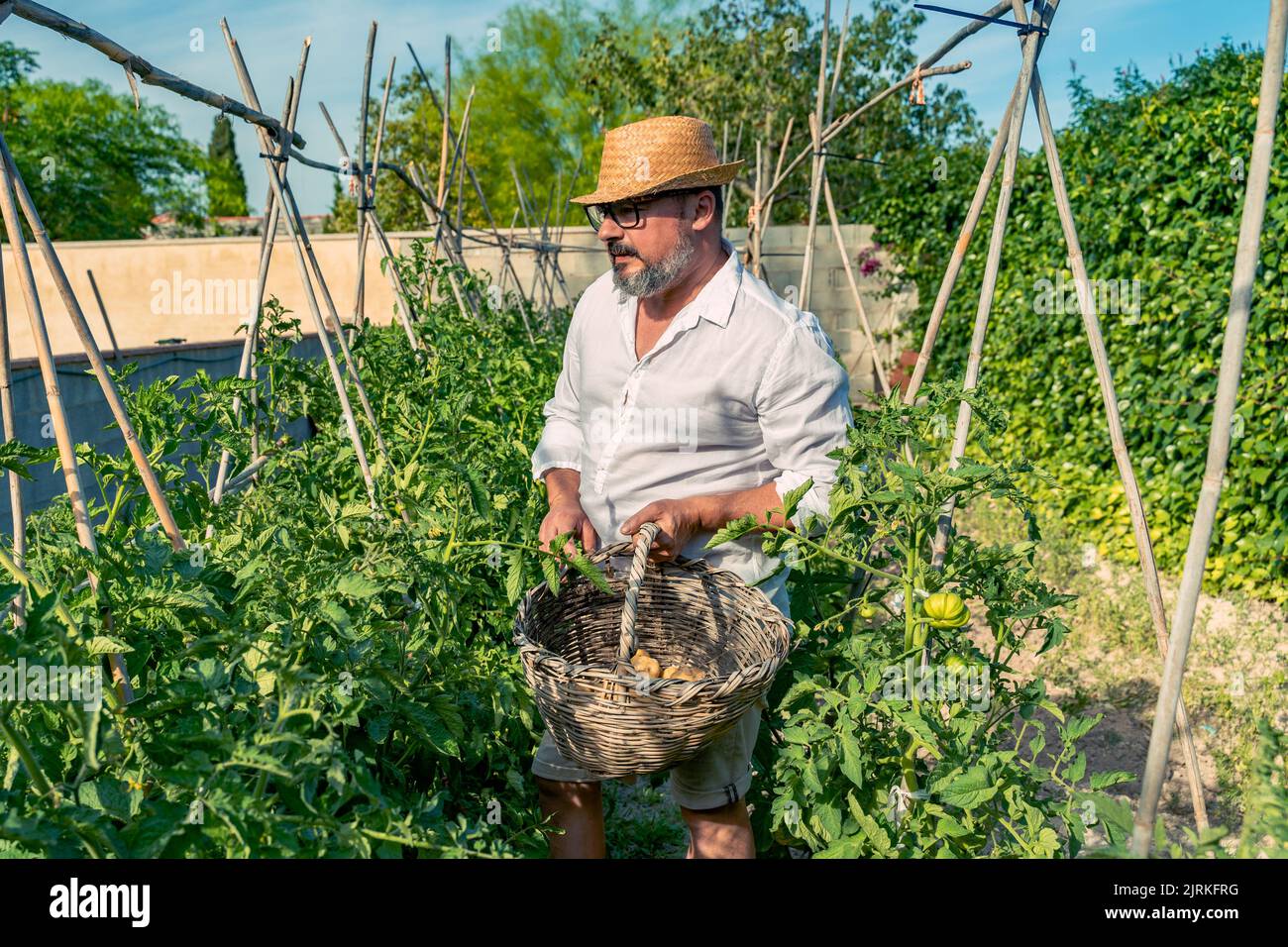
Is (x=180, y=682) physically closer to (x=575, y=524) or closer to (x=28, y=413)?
(x=575, y=524)

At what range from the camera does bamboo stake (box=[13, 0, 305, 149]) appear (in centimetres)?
152

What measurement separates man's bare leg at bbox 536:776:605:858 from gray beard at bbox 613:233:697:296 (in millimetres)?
947

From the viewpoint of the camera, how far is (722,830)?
1.85m

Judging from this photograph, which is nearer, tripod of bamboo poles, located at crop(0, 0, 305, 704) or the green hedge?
tripod of bamboo poles, located at crop(0, 0, 305, 704)

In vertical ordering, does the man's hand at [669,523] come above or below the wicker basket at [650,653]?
above

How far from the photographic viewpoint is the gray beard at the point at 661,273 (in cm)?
195

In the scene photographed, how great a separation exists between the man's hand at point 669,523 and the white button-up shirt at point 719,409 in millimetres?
94

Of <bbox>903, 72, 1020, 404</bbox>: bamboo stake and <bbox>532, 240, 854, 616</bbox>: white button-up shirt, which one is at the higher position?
<bbox>903, 72, 1020, 404</bbox>: bamboo stake

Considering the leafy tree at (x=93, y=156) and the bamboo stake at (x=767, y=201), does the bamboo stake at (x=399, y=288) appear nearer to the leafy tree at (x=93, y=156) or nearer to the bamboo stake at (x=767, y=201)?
the bamboo stake at (x=767, y=201)

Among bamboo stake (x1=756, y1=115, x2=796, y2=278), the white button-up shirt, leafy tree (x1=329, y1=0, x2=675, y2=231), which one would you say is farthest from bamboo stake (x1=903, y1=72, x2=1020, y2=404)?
leafy tree (x1=329, y1=0, x2=675, y2=231)

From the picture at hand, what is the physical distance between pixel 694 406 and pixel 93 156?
1343 inches

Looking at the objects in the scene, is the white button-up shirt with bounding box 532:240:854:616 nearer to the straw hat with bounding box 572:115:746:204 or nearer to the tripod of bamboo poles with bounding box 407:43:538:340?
the straw hat with bounding box 572:115:746:204

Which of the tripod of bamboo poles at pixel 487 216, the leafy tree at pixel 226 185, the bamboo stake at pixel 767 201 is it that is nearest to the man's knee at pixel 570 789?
the bamboo stake at pixel 767 201

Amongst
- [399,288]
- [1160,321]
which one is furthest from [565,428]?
[1160,321]
